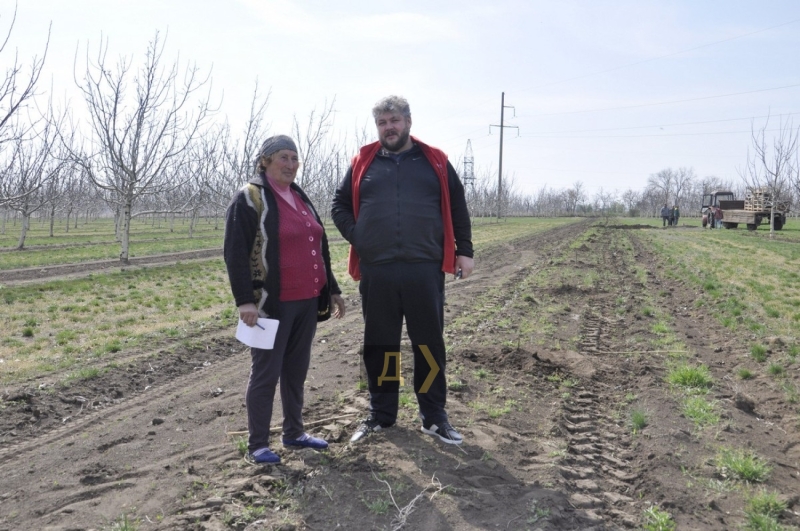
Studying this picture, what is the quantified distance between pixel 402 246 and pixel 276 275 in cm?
72

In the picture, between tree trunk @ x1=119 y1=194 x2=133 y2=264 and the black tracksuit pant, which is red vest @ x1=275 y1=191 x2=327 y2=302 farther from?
tree trunk @ x1=119 y1=194 x2=133 y2=264

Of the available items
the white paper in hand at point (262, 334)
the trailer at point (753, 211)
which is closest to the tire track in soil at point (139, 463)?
the white paper in hand at point (262, 334)

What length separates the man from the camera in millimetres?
3350

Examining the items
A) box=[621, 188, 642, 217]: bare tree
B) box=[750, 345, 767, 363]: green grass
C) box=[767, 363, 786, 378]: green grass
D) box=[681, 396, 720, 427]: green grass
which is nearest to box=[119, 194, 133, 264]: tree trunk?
box=[750, 345, 767, 363]: green grass


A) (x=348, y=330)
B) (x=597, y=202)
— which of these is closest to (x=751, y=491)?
(x=348, y=330)

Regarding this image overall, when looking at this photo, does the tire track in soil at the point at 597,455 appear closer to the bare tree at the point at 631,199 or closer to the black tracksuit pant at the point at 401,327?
the black tracksuit pant at the point at 401,327

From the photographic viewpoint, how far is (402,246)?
10.9 feet

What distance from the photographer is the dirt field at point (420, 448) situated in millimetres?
2748

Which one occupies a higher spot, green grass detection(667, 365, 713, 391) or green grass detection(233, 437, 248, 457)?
green grass detection(667, 365, 713, 391)

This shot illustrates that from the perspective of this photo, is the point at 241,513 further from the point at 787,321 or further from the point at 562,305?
the point at 787,321

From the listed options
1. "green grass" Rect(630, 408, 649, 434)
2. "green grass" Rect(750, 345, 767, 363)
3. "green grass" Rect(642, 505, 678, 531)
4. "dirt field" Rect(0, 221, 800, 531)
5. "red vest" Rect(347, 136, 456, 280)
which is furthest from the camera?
"green grass" Rect(750, 345, 767, 363)

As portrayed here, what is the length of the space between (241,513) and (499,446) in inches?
59.4

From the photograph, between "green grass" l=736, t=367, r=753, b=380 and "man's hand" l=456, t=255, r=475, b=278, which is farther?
"green grass" l=736, t=367, r=753, b=380

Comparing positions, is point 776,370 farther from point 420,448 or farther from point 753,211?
point 753,211
